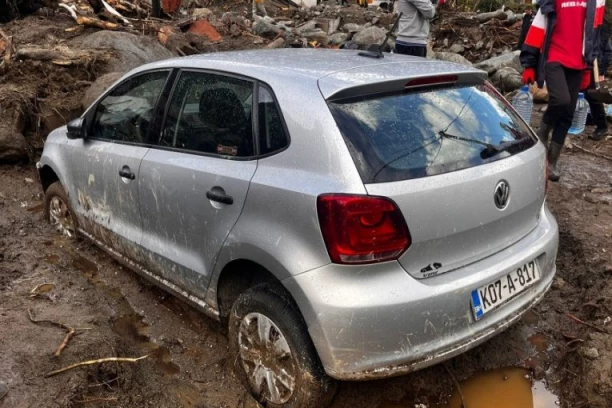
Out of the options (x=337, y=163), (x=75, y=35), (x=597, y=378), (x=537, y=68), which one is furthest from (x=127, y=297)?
(x=75, y=35)

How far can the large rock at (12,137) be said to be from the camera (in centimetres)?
643

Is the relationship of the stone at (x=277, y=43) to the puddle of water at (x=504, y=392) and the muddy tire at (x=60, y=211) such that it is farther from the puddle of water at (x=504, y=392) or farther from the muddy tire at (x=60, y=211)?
the puddle of water at (x=504, y=392)

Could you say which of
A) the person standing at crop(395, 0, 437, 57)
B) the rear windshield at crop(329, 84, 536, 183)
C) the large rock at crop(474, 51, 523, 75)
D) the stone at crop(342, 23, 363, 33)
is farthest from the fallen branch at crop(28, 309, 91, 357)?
the stone at crop(342, 23, 363, 33)

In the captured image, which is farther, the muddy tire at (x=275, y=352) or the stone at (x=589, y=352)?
the stone at (x=589, y=352)

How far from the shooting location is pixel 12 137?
255 inches

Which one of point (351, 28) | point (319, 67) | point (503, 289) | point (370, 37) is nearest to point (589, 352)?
point (503, 289)

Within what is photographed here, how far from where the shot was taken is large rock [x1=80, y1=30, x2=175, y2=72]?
8359 millimetres

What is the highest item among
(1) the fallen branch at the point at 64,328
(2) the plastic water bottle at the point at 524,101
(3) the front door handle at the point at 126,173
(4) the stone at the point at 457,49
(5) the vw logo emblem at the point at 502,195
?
(5) the vw logo emblem at the point at 502,195

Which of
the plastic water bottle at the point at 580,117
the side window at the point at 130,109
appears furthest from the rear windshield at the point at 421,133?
the plastic water bottle at the point at 580,117

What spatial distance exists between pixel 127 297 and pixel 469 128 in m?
2.73

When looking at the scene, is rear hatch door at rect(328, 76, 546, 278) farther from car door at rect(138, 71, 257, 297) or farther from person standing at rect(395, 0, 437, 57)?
person standing at rect(395, 0, 437, 57)

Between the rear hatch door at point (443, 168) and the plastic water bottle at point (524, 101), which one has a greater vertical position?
the rear hatch door at point (443, 168)

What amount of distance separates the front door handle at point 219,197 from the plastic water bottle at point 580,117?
19.9ft

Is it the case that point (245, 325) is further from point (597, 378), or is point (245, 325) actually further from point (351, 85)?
point (597, 378)
